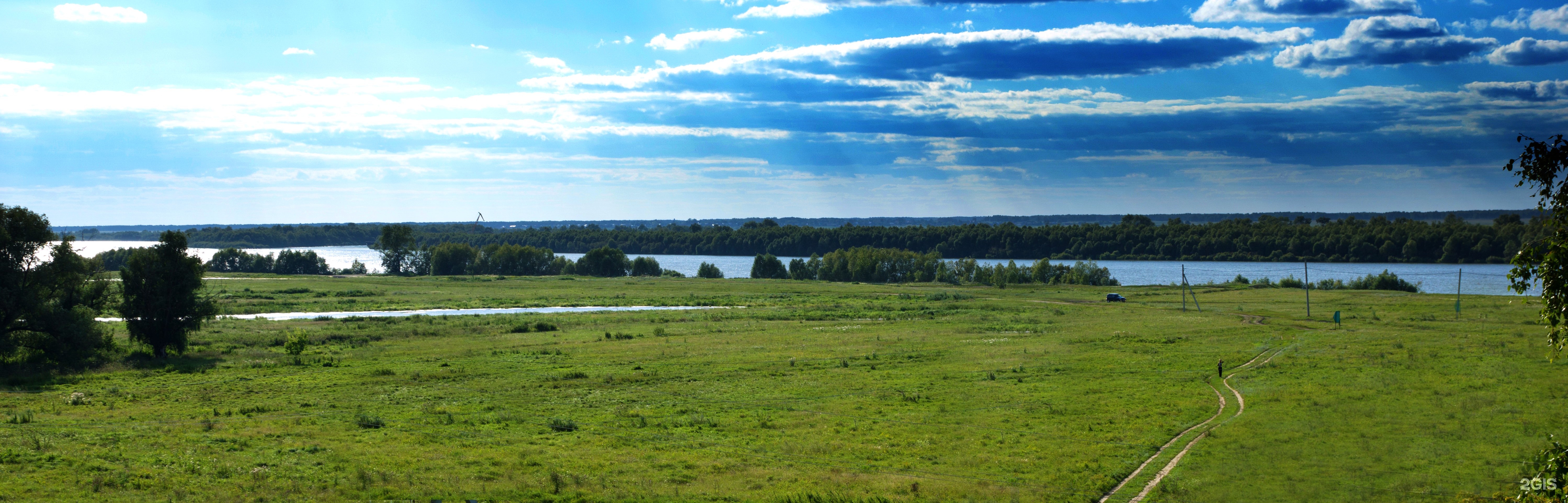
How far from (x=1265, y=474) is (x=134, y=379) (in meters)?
51.0

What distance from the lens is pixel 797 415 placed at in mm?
35438

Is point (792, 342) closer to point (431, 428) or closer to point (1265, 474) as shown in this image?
point (431, 428)

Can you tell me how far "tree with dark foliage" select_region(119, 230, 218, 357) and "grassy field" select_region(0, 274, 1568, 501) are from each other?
2.38m

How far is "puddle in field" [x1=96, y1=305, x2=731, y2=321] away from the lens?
86.1 metres

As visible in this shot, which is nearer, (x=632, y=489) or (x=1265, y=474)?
(x=632, y=489)

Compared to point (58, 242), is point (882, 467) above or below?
below

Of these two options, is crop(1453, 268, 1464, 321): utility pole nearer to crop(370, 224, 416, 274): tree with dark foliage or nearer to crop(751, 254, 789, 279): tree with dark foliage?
crop(751, 254, 789, 279): tree with dark foliage

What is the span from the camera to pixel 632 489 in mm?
23312

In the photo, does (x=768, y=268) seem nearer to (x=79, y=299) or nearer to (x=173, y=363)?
(x=173, y=363)

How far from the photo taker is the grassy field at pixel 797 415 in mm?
23500

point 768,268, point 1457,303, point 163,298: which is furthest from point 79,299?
point 768,268

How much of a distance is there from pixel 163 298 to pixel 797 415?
42987 mm

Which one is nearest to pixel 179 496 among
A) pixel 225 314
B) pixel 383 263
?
pixel 225 314

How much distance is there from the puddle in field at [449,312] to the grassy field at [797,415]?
15755 millimetres
